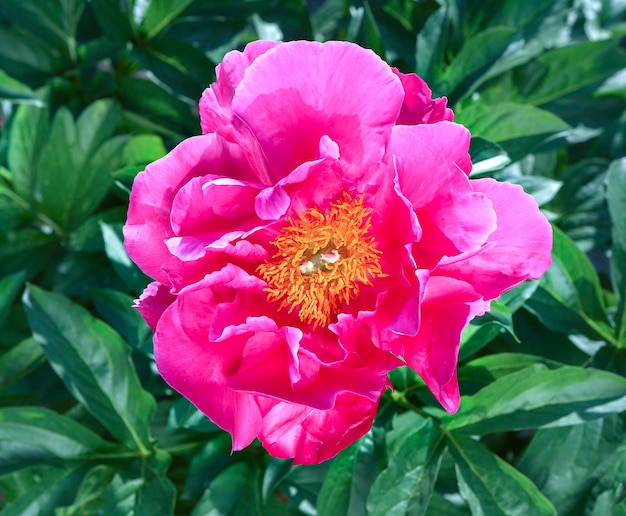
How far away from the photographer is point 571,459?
76 centimetres

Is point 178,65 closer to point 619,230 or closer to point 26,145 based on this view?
point 26,145

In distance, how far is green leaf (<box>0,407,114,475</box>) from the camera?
0.75 m

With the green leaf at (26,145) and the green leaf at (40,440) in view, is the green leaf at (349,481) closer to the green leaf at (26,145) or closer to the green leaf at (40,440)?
the green leaf at (40,440)

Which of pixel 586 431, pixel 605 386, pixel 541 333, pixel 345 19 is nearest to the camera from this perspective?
pixel 605 386

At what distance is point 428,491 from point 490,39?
0.48 metres

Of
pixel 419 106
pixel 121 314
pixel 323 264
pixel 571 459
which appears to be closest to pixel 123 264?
pixel 121 314

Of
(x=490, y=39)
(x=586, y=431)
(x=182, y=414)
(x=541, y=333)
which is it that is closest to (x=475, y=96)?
(x=490, y=39)

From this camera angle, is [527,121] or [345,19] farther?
[345,19]

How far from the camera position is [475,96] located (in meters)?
0.96

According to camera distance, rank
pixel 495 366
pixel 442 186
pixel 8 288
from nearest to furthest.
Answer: pixel 442 186, pixel 495 366, pixel 8 288

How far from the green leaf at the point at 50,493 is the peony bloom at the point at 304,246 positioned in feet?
0.99

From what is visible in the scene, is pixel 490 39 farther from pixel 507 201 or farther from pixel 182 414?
pixel 182 414

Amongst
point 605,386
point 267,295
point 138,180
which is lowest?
point 605,386

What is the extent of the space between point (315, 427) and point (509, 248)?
20 cm
